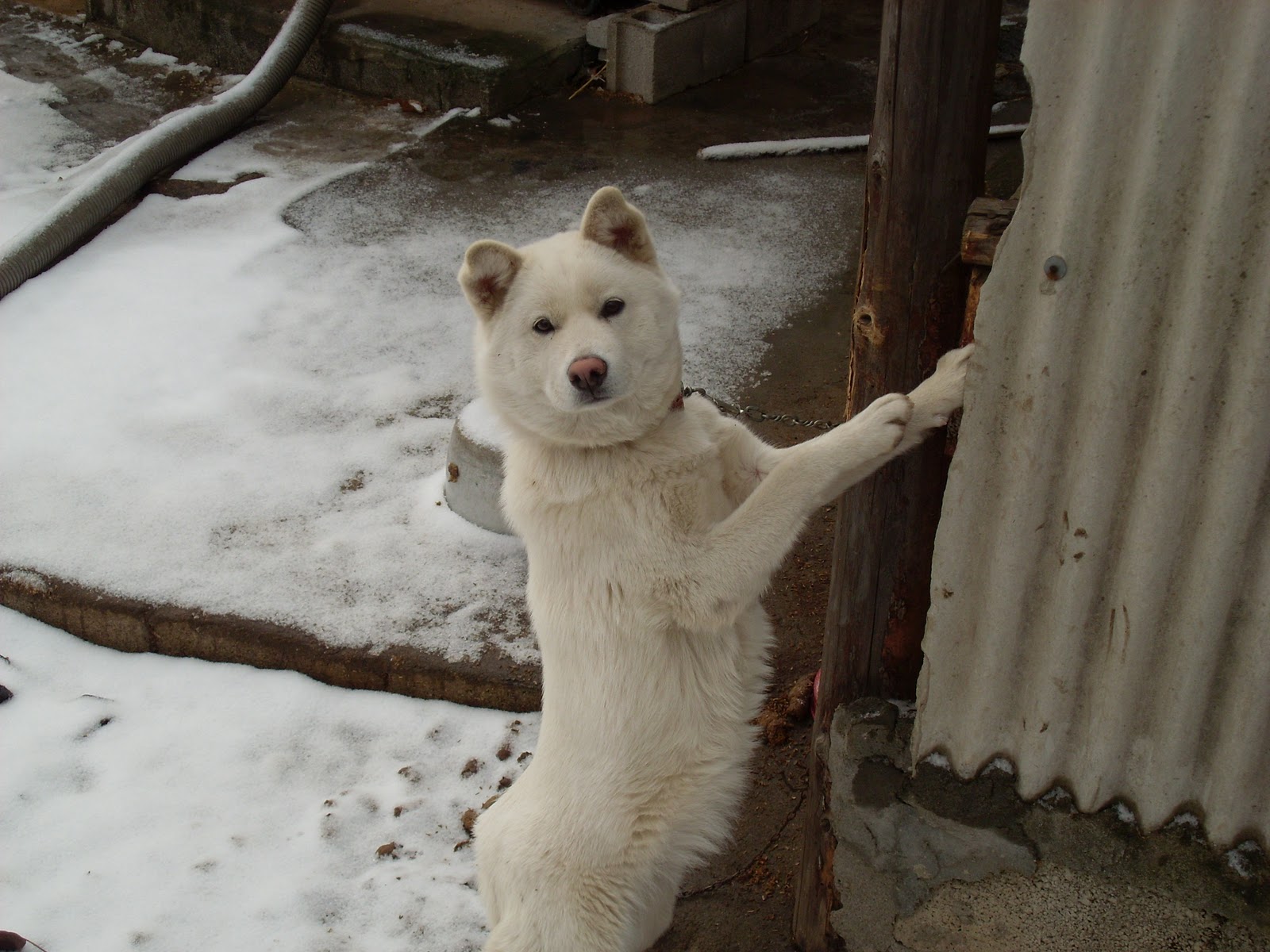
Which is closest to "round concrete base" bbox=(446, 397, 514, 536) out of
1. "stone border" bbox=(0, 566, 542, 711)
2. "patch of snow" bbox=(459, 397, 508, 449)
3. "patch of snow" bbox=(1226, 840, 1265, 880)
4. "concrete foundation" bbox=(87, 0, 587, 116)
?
"patch of snow" bbox=(459, 397, 508, 449)

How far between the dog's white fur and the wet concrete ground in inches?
38.6

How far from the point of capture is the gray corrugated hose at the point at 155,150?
6773 mm

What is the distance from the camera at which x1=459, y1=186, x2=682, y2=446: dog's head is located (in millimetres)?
3031

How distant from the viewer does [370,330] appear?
631 cm

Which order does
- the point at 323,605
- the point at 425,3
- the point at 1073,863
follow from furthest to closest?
the point at 425,3 < the point at 323,605 < the point at 1073,863

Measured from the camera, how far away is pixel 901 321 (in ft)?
9.06

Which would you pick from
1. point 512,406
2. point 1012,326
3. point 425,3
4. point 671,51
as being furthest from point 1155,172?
point 425,3

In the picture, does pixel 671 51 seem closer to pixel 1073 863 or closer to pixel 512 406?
pixel 512 406

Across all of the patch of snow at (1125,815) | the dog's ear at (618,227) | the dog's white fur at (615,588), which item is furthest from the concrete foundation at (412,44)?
the patch of snow at (1125,815)

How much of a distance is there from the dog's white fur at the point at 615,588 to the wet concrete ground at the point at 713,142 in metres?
0.98

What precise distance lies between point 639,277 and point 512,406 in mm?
472

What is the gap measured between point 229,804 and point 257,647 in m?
0.68

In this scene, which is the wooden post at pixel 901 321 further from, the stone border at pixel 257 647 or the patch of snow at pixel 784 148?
the patch of snow at pixel 784 148

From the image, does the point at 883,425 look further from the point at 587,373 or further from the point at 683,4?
the point at 683,4
